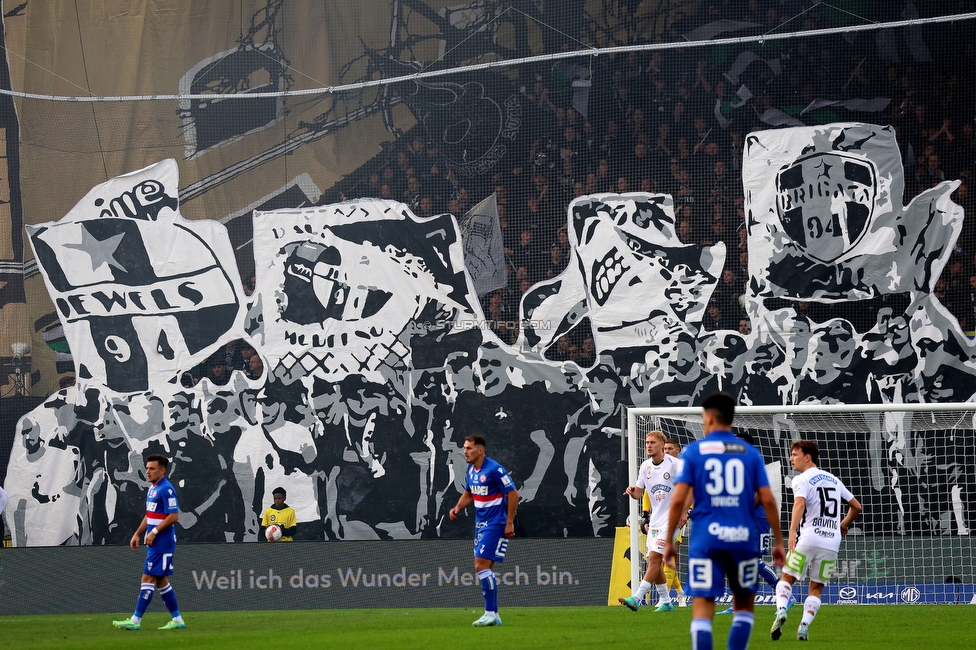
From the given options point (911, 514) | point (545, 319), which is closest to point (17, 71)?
point (545, 319)

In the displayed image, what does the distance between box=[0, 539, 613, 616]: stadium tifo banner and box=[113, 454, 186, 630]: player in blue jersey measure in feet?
15.2

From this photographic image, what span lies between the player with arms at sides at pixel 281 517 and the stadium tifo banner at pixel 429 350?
1.32ft

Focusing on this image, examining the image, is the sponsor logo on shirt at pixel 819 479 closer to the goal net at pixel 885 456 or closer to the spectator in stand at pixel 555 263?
the goal net at pixel 885 456

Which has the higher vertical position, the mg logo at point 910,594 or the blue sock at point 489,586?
the blue sock at point 489,586

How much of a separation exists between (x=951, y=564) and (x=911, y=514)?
1902mm

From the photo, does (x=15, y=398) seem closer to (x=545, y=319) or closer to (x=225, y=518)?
(x=225, y=518)

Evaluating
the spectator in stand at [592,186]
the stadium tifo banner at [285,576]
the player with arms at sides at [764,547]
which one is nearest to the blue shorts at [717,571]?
the player with arms at sides at [764,547]

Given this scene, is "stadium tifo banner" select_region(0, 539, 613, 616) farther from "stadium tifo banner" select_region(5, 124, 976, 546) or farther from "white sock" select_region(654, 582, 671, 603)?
"white sock" select_region(654, 582, 671, 603)

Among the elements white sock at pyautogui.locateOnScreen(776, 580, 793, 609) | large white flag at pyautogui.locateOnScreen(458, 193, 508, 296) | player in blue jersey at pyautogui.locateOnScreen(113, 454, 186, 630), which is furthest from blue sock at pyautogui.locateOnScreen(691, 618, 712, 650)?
large white flag at pyautogui.locateOnScreen(458, 193, 508, 296)

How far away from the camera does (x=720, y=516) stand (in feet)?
19.0

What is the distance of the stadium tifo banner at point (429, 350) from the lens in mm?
17422

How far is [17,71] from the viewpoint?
2008 centimetres

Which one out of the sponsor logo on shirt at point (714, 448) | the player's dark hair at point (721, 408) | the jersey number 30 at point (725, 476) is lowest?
the jersey number 30 at point (725, 476)

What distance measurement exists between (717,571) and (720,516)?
0.30 m
